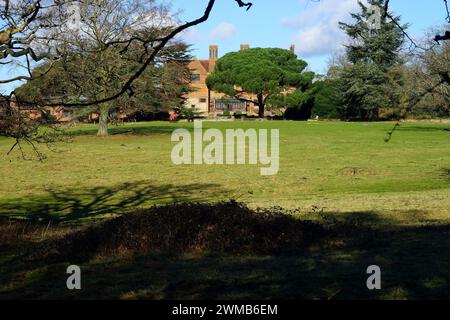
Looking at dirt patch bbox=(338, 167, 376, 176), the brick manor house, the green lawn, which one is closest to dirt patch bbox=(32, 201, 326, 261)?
the green lawn

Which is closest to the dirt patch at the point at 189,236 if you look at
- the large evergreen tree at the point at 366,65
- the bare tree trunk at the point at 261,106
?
the large evergreen tree at the point at 366,65

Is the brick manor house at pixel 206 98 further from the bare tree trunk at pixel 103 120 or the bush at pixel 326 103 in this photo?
the bare tree trunk at pixel 103 120

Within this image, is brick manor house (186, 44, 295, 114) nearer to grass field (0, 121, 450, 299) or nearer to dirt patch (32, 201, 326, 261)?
grass field (0, 121, 450, 299)

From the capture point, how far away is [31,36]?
14.2 metres

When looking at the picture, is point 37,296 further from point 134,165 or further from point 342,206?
point 134,165

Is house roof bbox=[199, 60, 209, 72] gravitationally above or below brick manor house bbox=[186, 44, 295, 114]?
above

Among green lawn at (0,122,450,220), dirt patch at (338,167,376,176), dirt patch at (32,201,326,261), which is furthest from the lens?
dirt patch at (338,167,376,176)

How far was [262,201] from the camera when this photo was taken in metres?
18.3

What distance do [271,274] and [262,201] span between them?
11.6 meters

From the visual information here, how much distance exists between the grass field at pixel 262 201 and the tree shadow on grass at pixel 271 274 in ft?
0.05

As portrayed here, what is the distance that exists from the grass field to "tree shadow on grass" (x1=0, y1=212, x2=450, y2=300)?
0.01 metres

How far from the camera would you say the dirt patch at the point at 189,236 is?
8516 millimetres

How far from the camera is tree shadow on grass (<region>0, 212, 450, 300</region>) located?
5703 mm
